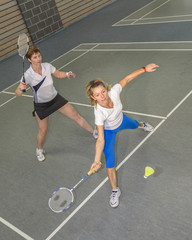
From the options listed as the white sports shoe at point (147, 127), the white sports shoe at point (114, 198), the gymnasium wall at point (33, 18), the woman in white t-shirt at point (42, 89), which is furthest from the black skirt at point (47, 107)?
the gymnasium wall at point (33, 18)

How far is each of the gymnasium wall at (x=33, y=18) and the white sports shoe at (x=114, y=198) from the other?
10.4 meters

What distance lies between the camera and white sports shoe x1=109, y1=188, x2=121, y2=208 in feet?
11.5

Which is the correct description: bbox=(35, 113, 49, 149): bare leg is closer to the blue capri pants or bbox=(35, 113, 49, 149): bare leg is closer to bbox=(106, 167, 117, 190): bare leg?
the blue capri pants

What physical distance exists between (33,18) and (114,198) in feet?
37.4

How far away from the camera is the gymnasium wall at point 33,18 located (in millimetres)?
12227

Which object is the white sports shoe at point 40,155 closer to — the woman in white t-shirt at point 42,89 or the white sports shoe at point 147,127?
the woman in white t-shirt at point 42,89

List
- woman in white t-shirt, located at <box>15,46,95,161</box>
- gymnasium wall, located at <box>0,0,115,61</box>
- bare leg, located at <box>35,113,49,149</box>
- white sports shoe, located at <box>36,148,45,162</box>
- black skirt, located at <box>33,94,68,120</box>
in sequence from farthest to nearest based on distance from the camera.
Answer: gymnasium wall, located at <box>0,0,115,61</box>
white sports shoe, located at <box>36,148,45,162</box>
bare leg, located at <box>35,113,49,149</box>
black skirt, located at <box>33,94,68,120</box>
woman in white t-shirt, located at <box>15,46,95,161</box>

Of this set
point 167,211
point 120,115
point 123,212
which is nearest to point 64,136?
point 120,115

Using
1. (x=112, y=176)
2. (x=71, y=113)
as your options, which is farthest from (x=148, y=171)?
(x=71, y=113)

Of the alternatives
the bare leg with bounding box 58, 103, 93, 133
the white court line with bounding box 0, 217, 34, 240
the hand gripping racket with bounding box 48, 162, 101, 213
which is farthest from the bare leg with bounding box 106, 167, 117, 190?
the bare leg with bounding box 58, 103, 93, 133

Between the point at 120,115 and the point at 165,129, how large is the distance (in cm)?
121

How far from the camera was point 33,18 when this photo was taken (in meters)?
12.9

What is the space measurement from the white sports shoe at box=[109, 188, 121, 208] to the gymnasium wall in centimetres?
1043

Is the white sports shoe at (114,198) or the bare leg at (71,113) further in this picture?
the bare leg at (71,113)
